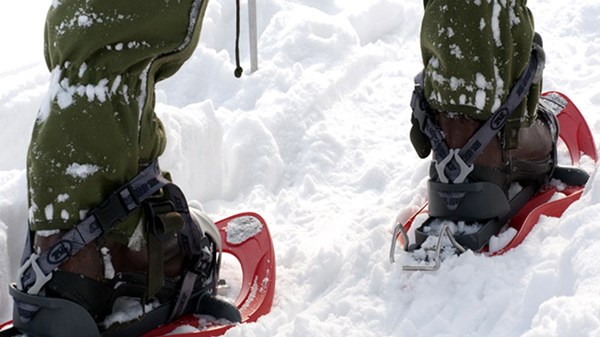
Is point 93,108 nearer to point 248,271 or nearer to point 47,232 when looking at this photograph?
point 47,232

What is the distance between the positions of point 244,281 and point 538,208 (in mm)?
794

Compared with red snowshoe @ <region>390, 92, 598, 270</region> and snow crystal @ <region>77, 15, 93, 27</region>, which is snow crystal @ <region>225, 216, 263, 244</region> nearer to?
red snowshoe @ <region>390, 92, 598, 270</region>

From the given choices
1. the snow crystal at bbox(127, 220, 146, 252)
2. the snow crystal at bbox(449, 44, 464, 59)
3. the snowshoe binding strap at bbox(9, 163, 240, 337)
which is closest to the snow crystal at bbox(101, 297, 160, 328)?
the snowshoe binding strap at bbox(9, 163, 240, 337)

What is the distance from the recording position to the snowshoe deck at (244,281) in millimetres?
1833

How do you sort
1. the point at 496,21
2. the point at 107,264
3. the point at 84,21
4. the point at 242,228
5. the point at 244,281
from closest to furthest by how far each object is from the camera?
the point at 84,21 < the point at 107,264 < the point at 496,21 < the point at 244,281 < the point at 242,228

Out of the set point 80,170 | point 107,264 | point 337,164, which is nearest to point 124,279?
point 107,264

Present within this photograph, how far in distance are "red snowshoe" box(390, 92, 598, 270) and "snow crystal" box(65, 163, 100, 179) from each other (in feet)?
2.63

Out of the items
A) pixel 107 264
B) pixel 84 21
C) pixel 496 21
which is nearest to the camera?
pixel 84 21

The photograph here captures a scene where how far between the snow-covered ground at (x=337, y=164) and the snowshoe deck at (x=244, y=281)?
5 cm

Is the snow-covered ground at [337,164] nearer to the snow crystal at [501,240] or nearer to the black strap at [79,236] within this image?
the snow crystal at [501,240]

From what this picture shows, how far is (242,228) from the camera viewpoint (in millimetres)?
2316

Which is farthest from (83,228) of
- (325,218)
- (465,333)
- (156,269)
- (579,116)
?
(579,116)

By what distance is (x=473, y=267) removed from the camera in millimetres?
1923

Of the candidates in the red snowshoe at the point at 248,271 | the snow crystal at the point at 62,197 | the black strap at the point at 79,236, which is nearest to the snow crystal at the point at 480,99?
the red snowshoe at the point at 248,271
